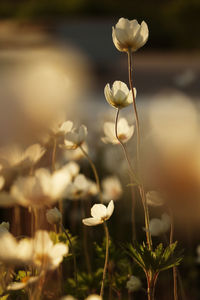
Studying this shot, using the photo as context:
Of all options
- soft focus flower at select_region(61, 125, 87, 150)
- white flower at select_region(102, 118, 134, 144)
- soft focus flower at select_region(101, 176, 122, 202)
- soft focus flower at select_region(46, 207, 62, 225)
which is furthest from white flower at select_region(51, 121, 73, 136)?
soft focus flower at select_region(101, 176, 122, 202)

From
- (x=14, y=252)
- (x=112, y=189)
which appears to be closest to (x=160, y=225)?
(x=14, y=252)

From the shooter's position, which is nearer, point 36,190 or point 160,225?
point 36,190

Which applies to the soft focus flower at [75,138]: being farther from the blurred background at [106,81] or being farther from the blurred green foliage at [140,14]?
the blurred green foliage at [140,14]

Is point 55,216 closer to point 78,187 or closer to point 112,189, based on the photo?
point 78,187

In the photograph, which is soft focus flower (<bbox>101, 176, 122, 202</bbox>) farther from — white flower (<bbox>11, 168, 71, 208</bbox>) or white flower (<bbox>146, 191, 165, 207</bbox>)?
white flower (<bbox>11, 168, 71, 208</bbox>)

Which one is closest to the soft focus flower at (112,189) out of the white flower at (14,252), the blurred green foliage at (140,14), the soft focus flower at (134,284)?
the soft focus flower at (134,284)
